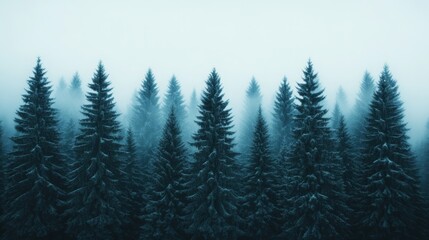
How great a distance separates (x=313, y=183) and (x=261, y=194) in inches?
246

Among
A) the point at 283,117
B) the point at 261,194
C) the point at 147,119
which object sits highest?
the point at 283,117

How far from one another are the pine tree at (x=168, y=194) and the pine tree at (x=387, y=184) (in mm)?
16148

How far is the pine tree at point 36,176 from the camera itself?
2552cm

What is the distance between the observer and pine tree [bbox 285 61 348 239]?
23.9 metres

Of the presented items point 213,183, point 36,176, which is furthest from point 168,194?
point 36,176

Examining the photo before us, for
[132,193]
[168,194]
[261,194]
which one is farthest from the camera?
[132,193]

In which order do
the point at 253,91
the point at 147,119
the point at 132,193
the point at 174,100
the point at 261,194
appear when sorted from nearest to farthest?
the point at 261,194 → the point at 132,193 → the point at 147,119 → the point at 174,100 → the point at 253,91

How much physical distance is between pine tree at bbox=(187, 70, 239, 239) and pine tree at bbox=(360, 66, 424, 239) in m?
11.5

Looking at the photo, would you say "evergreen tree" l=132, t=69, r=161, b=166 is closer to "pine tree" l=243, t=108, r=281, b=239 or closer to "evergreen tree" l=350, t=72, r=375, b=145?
"pine tree" l=243, t=108, r=281, b=239

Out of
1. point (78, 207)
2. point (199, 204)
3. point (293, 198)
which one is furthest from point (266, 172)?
point (78, 207)

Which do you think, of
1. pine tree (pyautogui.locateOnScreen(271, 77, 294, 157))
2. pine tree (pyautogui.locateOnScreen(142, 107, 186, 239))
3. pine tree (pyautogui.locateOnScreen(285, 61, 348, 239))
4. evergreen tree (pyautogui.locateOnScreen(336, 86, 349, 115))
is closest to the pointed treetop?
pine tree (pyautogui.locateOnScreen(271, 77, 294, 157))

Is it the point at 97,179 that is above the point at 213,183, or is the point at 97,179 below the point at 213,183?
below

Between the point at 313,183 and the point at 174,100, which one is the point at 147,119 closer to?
the point at 174,100

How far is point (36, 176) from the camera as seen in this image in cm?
2620
